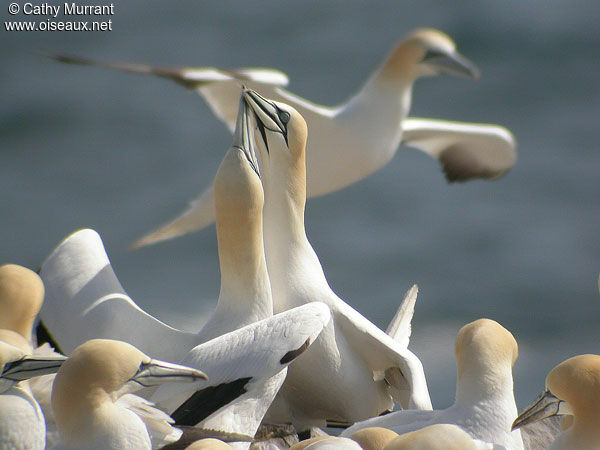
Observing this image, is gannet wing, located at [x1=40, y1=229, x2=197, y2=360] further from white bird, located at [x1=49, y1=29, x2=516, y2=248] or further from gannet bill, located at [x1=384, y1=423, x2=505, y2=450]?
white bird, located at [x1=49, y1=29, x2=516, y2=248]

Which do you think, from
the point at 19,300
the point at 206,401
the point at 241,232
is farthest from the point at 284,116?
the point at 206,401

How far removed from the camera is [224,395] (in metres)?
4.42

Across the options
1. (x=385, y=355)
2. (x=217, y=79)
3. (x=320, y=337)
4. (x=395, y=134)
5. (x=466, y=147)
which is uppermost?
(x=217, y=79)

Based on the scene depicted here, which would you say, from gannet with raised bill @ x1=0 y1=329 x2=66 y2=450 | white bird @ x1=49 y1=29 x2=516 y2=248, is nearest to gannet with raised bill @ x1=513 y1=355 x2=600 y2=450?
gannet with raised bill @ x1=0 y1=329 x2=66 y2=450

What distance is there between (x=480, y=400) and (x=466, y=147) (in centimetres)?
559

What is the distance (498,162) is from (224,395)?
5.92 m

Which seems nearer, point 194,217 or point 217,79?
point 217,79

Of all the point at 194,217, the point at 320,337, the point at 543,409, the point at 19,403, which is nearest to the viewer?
the point at 19,403

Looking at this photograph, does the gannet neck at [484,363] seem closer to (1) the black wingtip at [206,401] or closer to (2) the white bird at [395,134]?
(1) the black wingtip at [206,401]

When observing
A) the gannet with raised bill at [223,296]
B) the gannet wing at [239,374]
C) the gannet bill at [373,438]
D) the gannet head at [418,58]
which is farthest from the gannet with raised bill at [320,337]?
the gannet head at [418,58]

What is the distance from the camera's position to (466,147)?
32.4ft

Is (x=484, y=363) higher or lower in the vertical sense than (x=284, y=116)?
lower

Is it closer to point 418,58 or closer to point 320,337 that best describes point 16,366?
point 320,337

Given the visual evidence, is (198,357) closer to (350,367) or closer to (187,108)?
(350,367)
